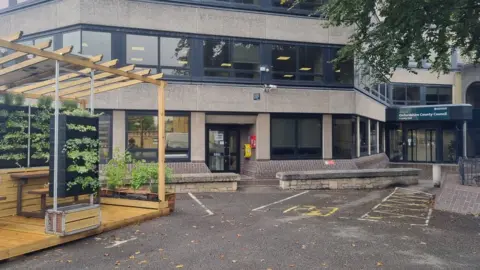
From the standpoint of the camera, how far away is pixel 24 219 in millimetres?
8383

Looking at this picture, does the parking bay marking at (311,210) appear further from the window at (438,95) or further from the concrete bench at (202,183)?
the window at (438,95)

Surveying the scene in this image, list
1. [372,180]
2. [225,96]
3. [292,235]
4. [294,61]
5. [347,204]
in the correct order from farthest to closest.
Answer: [294,61] → [225,96] → [372,180] → [347,204] → [292,235]

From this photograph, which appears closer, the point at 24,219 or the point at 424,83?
the point at 24,219

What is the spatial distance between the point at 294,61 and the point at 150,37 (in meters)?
6.51

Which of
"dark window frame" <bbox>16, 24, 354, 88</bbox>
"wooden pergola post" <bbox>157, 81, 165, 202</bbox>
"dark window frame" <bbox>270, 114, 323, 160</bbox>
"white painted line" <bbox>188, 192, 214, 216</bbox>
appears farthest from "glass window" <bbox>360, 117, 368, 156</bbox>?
"wooden pergola post" <bbox>157, 81, 165, 202</bbox>

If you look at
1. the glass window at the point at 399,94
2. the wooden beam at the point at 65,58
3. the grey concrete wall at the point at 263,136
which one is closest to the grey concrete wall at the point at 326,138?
the grey concrete wall at the point at 263,136

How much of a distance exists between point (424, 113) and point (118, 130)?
2110cm

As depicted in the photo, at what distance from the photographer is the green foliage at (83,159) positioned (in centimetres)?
739

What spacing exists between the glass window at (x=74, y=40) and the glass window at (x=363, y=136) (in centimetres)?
1419

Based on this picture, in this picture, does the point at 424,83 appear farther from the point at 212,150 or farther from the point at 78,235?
the point at 78,235

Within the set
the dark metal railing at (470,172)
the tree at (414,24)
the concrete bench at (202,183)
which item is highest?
the tree at (414,24)

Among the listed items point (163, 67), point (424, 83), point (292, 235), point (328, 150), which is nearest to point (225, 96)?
point (163, 67)

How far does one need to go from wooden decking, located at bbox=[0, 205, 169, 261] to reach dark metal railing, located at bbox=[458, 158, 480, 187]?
8.33 m

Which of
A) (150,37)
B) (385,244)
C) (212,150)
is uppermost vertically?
(150,37)
